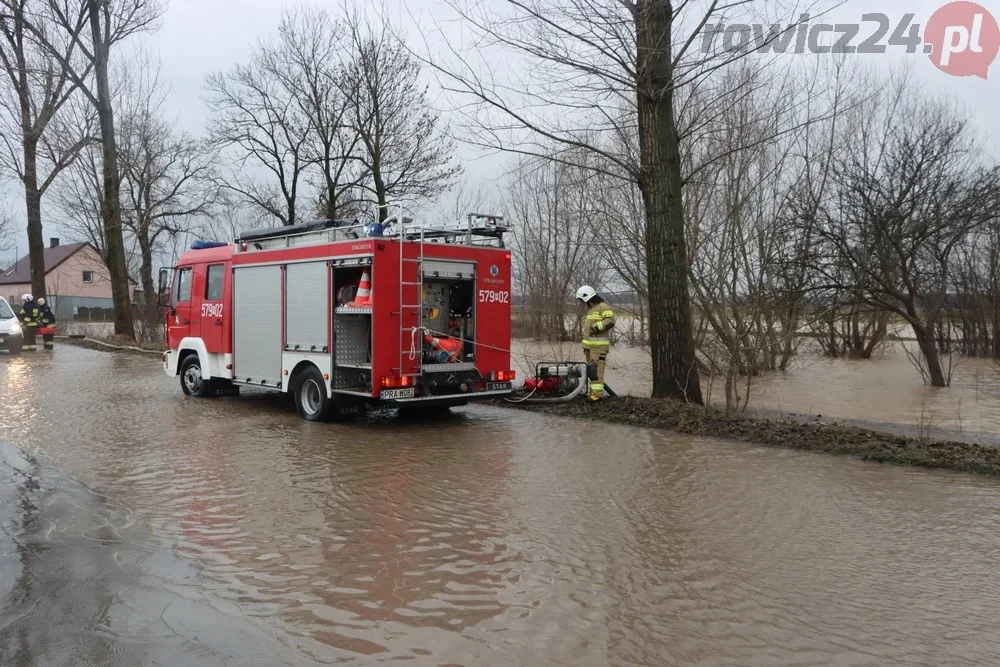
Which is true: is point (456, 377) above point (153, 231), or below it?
below

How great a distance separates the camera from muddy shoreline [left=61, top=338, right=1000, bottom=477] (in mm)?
7566

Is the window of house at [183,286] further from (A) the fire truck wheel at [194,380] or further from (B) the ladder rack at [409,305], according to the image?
(B) the ladder rack at [409,305]

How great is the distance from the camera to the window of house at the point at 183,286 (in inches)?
515

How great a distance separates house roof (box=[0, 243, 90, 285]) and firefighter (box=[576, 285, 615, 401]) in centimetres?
6365

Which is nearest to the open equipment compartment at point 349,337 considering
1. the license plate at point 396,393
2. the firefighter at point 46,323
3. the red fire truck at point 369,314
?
the red fire truck at point 369,314

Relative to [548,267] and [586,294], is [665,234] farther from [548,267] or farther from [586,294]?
[548,267]

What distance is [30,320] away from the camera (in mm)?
23828

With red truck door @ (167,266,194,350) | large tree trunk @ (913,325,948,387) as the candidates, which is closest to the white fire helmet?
red truck door @ (167,266,194,350)

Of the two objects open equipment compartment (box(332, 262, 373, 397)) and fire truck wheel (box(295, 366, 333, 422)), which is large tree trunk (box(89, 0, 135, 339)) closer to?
fire truck wheel (box(295, 366, 333, 422))

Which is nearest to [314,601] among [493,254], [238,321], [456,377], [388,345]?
[388,345]

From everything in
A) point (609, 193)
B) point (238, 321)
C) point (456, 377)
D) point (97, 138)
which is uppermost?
point (97, 138)

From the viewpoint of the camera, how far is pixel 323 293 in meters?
10.1

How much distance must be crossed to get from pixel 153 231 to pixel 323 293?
30778 mm

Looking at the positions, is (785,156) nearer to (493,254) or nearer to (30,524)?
(493,254)
